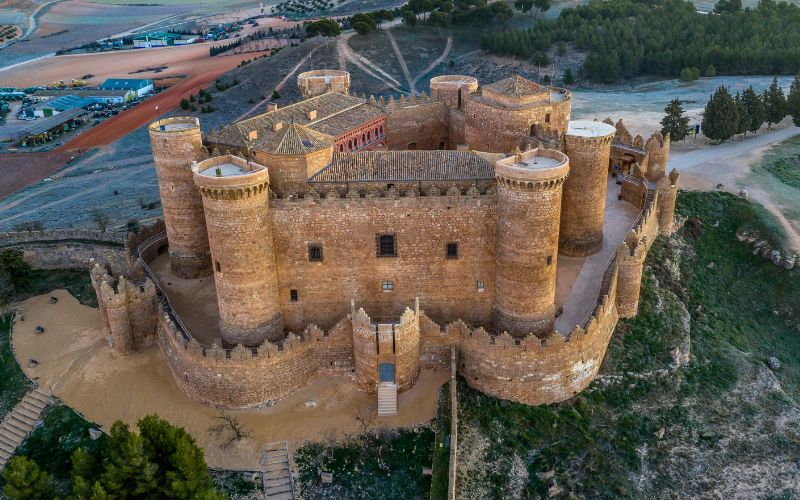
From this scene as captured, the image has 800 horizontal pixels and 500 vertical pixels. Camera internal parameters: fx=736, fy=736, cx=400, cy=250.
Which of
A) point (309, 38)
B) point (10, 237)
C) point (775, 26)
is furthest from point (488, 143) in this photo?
point (309, 38)

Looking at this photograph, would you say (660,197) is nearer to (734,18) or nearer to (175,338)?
(175,338)

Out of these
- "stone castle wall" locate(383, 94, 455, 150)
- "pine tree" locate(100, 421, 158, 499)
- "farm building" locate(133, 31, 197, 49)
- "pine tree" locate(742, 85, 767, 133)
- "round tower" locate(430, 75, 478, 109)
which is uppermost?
"round tower" locate(430, 75, 478, 109)

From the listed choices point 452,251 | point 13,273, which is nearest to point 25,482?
point 452,251

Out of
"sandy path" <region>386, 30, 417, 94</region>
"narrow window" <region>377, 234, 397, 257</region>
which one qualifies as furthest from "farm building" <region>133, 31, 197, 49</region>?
"narrow window" <region>377, 234, 397, 257</region>

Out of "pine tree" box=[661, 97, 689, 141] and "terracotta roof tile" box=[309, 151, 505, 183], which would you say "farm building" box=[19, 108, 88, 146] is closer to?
"terracotta roof tile" box=[309, 151, 505, 183]

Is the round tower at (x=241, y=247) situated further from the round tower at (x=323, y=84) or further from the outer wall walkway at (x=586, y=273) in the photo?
the round tower at (x=323, y=84)

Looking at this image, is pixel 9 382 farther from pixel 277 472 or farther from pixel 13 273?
pixel 277 472

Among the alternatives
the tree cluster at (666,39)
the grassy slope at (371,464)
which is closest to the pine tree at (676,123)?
the tree cluster at (666,39)
